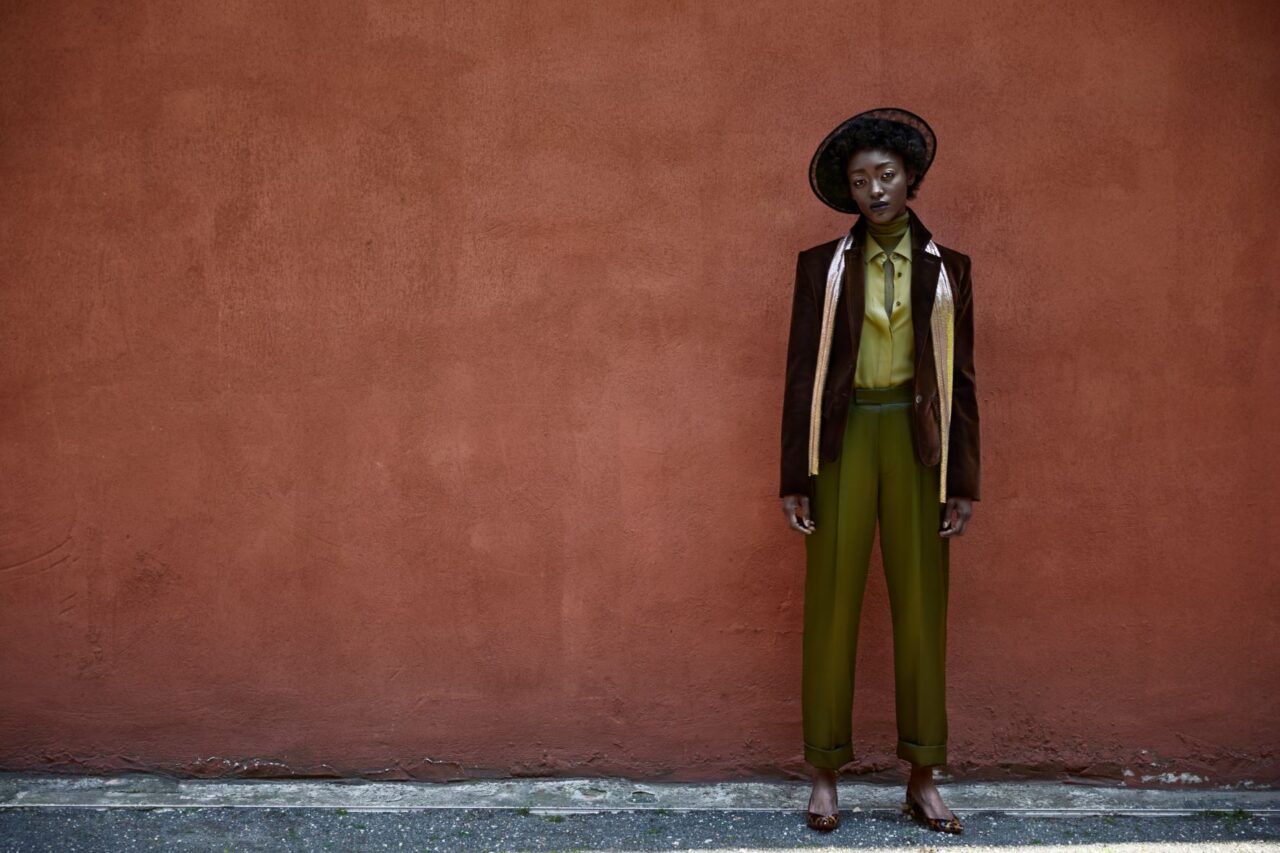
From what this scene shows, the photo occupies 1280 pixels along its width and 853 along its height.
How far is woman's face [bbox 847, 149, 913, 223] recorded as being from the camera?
11.4 ft

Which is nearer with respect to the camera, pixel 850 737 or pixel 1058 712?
pixel 850 737

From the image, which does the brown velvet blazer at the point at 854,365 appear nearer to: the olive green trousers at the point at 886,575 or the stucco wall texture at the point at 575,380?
the olive green trousers at the point at 886,575

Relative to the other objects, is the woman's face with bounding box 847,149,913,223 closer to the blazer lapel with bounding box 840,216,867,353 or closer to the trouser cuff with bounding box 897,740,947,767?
the blazer lapel with bounding box 840,216,867,353

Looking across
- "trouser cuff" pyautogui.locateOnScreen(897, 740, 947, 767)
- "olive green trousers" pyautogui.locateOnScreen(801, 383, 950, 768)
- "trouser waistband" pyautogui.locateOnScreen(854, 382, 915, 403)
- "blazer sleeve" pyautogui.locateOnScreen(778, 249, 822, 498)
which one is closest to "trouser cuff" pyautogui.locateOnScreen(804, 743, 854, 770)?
"olive green trousers" pyautogui.locateOnScreen(801, 383, 950, 768)

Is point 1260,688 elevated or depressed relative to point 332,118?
depressed

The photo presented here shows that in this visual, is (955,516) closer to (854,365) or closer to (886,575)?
(886,575)

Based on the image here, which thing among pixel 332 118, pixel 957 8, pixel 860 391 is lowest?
pixel 860 391

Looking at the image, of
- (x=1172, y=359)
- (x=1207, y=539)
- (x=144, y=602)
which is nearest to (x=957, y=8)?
(x=1172, y=359)

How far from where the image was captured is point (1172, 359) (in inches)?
156

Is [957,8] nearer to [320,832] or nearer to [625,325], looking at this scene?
[625,325]

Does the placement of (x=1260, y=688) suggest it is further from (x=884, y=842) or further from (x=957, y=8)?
(x=957, y=8)

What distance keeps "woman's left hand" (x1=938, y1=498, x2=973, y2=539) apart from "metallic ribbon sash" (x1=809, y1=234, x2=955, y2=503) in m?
0.05

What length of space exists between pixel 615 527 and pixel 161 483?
1475mm

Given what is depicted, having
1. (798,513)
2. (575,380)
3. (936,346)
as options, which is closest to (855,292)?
(936,346)
